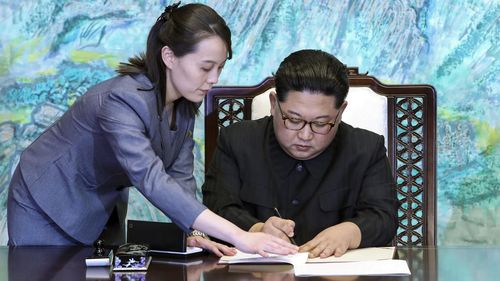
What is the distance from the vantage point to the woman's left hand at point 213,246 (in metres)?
2.14

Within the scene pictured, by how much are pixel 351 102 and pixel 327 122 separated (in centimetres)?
39

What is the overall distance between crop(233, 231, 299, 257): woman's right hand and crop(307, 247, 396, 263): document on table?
0.09 m

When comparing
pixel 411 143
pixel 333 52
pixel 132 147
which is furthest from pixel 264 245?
pixel 333 52

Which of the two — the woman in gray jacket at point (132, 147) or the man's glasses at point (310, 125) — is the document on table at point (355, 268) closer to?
the woman in gray jacket at point (132, 147)

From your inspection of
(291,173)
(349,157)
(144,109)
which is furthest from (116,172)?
(349,157)

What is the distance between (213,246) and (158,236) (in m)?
0.15

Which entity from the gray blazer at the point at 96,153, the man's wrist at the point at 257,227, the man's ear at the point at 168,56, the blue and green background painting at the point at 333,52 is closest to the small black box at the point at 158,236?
the gray blazer at the point at 96,153

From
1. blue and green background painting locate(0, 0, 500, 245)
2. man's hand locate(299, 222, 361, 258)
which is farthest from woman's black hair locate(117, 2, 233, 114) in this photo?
blue and green background painting locate(0, 0, 500, 245)

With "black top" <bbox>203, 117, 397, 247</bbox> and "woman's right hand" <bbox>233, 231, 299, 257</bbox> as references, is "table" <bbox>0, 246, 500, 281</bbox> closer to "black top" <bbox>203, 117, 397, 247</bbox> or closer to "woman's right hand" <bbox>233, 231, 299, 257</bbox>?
"woman's right hand" <bbox>233, 231, 299, 257</bbox>

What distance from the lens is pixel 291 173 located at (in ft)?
8.45

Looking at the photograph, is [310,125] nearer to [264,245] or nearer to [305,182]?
[305,182]

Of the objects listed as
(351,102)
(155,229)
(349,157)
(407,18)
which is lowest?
(155,229)

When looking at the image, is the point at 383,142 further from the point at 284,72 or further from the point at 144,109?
the point at 144,109

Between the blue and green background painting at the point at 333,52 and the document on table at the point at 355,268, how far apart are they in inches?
72.3
